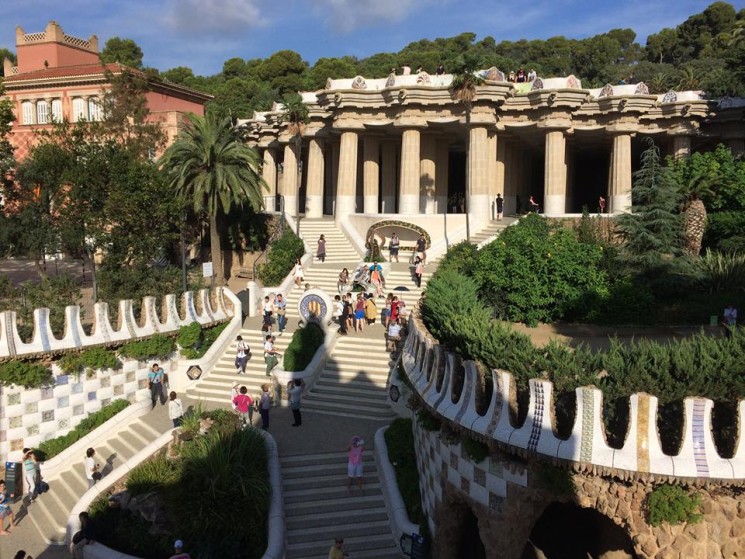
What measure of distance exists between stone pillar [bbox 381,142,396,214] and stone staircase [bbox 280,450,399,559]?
28060mm

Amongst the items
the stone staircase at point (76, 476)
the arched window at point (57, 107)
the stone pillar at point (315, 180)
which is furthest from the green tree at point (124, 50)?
the stone staircase at point (76, 476)

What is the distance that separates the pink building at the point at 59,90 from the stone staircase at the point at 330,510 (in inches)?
1443

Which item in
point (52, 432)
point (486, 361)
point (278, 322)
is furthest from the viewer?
point (278, 322)

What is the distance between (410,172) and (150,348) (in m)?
18.6

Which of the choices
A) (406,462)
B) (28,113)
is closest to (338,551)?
(406,462)

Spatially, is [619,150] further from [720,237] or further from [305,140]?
[305,140]

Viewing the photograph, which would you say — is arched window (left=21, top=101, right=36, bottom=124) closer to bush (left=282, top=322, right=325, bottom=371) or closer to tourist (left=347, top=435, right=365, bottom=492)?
bush (left=282, top=322, right=325, bottom=371)

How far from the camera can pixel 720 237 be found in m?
27.9

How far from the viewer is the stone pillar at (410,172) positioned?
35.3 meters

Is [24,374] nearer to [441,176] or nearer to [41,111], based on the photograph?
[441,176]

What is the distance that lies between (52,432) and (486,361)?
Result: 1489 centimetres

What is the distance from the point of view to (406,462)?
15.5 m

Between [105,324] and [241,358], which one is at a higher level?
[105,324]

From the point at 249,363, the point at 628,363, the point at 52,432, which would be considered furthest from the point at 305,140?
the point at 628,363
